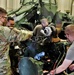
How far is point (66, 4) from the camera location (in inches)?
443

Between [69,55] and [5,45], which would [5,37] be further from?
[69,55]

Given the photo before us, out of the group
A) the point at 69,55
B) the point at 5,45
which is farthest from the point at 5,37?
the point at 69,55

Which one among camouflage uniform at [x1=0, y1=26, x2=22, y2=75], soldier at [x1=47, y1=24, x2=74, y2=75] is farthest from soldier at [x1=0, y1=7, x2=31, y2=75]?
soldier at [x1=47, y1=24, x2=74, y2=75]

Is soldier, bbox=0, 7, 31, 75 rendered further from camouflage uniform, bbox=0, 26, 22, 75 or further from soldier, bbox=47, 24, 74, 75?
soldier, bbox=47, 24, 74, 75

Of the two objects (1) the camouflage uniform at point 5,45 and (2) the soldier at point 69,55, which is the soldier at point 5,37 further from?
(2) the soldier at point 69,55

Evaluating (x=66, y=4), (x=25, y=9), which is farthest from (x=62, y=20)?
(x=66, y=4)

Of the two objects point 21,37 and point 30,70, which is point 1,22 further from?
point 30,70

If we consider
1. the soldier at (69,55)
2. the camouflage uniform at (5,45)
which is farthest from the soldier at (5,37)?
the soldier at (69,55)

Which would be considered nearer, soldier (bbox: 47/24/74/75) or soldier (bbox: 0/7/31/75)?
soldier (bbox: 47/24/74/75)

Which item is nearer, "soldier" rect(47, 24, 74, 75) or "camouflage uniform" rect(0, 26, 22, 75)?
"soldier" rect(47, 24, 74, 75)

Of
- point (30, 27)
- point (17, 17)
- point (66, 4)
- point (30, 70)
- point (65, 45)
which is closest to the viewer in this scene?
point (30, 70)

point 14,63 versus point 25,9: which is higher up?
point 25,9

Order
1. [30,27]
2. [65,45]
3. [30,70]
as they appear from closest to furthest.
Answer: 1. [30,70]
2. [65,45]
3. [30,27]

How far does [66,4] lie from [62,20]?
5049 mm
